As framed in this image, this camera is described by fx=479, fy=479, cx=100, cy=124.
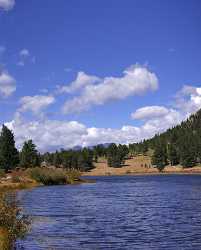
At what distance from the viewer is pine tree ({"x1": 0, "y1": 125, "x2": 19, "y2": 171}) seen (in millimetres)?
144625

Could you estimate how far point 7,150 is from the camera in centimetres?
14575

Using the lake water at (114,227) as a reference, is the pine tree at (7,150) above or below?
above

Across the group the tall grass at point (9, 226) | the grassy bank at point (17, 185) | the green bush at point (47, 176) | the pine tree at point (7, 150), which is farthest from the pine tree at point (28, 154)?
the tall grass at point (9, 226)

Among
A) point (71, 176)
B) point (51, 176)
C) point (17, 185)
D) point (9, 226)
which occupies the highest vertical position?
point (51, 176)

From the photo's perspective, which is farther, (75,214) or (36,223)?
(75,214)

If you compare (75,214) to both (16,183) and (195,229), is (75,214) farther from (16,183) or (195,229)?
(16,183)

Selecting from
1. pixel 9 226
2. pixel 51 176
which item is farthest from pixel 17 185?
pixel 9 226

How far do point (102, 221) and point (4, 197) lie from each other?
1446cm

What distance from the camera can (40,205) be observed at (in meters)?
59.0

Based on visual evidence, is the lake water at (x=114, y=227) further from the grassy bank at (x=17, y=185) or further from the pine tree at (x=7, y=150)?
the pine tree at (x=7, y=150)

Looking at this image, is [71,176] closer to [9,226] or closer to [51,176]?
[51,176]

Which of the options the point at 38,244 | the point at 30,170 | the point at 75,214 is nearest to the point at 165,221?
the point at 75,214

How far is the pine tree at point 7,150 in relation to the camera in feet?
474

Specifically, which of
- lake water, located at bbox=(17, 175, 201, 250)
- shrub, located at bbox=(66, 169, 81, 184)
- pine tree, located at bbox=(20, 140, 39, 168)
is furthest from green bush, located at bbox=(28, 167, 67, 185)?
lake water, located at bbox=(17, 175, 201, 250)
